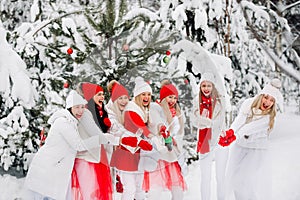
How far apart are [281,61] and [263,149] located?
424cm

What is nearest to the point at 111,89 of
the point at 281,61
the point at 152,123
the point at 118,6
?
the point at 152,123

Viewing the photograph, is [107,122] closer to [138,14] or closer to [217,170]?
[217,170]

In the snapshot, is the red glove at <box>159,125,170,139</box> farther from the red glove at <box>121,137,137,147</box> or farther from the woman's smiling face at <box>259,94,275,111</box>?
the woman's smiling face at <box>259,94,275,111</box>

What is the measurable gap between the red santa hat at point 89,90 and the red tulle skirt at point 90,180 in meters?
0.46

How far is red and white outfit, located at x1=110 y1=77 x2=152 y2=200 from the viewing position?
3.07 metres

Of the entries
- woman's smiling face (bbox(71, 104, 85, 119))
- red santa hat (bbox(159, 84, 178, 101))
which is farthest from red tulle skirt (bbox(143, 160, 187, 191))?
woman's smiling face (bbox(71, 104, 85, 119))

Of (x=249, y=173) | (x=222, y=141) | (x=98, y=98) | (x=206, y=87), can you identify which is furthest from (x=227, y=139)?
(x=98, y=98)

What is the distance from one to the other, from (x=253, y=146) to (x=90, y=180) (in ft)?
4.49

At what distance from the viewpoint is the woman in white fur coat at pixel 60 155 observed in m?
3.23

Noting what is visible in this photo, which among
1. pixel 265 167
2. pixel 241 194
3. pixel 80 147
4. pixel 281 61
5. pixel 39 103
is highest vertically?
pixel 281 61

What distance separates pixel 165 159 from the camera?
10.5ft

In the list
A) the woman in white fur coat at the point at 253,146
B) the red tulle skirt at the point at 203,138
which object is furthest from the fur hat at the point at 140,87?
the woman in white fur coat at the point at 253,146

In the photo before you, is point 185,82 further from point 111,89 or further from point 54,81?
point 54,81

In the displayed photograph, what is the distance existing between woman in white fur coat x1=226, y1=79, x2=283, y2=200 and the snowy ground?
1.32 ft
